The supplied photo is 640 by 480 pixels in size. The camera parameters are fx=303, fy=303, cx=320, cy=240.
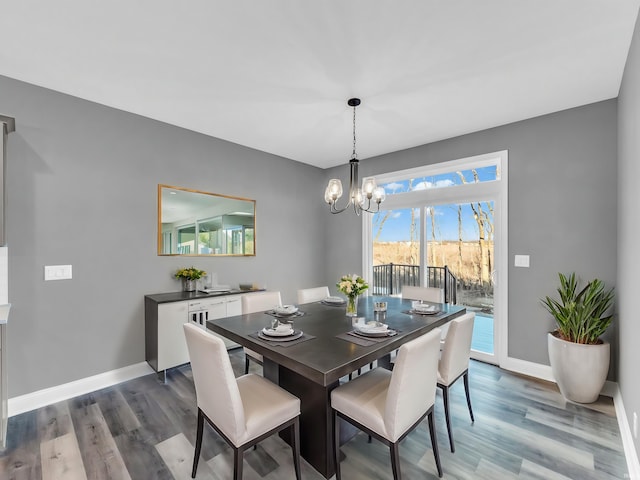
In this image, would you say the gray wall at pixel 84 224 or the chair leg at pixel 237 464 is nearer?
the chair leg at pixel 237 464

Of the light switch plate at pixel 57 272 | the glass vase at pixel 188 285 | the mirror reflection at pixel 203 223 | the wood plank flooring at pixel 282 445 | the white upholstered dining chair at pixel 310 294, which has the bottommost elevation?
the wood plank flooring at pixel 282 445

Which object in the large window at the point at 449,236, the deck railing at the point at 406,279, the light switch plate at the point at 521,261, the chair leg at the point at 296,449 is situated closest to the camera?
the chair leg at the point at 296,449

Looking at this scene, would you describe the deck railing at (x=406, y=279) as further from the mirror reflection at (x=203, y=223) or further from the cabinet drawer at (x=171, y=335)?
the cabinet drawer at (x=171, y=335)

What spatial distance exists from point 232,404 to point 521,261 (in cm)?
321

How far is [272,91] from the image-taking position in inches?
107

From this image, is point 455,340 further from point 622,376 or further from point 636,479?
point 622,376

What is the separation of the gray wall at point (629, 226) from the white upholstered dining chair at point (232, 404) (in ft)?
6.66

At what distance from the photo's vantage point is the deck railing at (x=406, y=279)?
3.98 metres

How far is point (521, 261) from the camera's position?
3281 mm

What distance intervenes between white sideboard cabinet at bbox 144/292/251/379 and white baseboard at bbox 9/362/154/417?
0.52ft

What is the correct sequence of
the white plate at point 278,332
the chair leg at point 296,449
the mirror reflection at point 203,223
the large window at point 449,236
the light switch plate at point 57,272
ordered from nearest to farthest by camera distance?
1. the chair leg at point 296,449
2. the white plate at point 278,332
3. the light switch plate at point 57,272
4. the mirror reflection at point 203,223
5. the large window at point 449,236

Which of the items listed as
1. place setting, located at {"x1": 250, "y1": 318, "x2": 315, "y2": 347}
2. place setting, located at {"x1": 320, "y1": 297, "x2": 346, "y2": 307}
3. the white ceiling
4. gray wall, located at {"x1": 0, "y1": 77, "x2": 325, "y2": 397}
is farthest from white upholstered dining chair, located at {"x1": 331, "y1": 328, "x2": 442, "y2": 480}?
gray wall, located at {"x1": 0, "y1": 77, "x2": 325, "y2": 397}

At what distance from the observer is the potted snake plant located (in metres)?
2.53

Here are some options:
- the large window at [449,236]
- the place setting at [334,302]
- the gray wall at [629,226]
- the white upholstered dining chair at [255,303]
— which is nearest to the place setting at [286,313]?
the white upholstered dining chair at [255,303]
